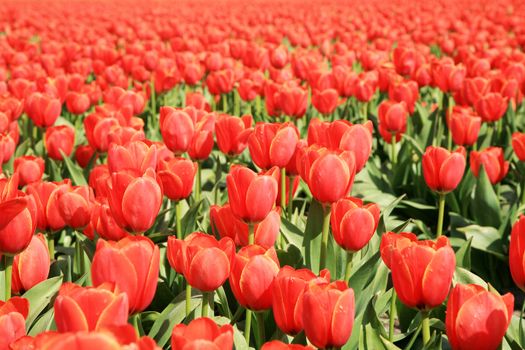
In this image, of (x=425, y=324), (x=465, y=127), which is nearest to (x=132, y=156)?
(x=425, y=324)

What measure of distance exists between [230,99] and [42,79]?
2.05 m

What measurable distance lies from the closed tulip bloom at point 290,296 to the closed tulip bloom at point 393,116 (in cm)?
249

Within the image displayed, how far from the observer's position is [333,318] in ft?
5.04

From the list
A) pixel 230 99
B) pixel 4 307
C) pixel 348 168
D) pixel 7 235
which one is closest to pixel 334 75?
pixel 230 99

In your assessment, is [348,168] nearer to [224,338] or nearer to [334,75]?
[224,338]

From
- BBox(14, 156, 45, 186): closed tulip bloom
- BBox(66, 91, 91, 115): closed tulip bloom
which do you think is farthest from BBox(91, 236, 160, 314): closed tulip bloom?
BBox(66, 91, 91, 115): closed tulip bloom

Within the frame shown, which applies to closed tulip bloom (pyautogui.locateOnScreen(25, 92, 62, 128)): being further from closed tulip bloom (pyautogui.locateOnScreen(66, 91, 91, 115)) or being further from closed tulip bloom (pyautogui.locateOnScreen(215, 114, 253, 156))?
closed tulip bloom (pyautogui.locateOnScreen(215, 114, 253, 156))

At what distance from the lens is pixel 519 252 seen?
184cm

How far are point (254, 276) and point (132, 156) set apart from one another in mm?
984

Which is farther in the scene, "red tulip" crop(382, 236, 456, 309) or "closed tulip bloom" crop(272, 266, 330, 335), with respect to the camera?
"red tulip" crop(382, 236, 456, 309)

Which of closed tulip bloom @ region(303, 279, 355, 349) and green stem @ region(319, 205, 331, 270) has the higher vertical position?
closed tulip bloom @ region(303, 279, 355, 349)

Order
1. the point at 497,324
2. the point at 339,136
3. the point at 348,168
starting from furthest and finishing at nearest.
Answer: the point at 339,136 → the point at 348,168 → the point at 497,324

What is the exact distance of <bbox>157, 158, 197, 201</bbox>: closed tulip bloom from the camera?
8.34ft

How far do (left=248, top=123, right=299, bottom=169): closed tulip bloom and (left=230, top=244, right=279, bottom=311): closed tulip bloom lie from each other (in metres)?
0.92
